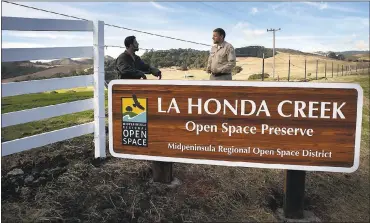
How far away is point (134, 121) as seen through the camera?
3732 mm

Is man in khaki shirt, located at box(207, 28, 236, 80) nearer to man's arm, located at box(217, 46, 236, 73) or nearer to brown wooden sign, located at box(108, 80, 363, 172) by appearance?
man's arm, located at box(217, 46, 236, 73)

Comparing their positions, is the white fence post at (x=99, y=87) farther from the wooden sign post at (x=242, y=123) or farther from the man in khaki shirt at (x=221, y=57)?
the man in khaki shirt at (x=221, y=57)

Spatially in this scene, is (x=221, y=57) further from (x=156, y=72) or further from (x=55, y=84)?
(x=55, y=84)

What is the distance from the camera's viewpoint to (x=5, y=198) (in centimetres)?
378

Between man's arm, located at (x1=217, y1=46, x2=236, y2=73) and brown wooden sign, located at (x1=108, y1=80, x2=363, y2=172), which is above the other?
man's arm, located at (x1=217, y1=46, x2=236, y2=73)

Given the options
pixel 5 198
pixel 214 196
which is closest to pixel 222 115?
pixel 214 196

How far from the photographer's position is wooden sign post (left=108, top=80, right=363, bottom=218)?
3.29 metres

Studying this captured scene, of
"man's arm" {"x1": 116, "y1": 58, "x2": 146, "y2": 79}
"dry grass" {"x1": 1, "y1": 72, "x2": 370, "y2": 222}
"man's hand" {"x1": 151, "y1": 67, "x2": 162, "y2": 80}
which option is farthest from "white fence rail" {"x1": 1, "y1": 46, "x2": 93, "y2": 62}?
"dry grass" {"x1": 1, "y1": 72, "x2": 370, "y2": 222}

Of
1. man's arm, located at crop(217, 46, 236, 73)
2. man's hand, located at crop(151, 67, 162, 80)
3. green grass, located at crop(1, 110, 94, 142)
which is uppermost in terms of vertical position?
man's arm, located at crop(217, 46, 236, 73)

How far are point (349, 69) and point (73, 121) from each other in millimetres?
29325

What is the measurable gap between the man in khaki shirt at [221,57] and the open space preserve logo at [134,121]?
5.84 feet

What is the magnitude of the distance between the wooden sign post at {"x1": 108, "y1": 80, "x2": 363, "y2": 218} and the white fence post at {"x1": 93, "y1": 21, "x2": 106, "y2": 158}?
96cm

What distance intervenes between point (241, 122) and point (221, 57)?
191 centimetres

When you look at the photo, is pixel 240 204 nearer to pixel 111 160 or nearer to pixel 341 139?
pixel 341 139
